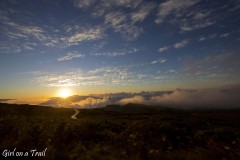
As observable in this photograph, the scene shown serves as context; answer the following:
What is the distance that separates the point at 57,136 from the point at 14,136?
425cm

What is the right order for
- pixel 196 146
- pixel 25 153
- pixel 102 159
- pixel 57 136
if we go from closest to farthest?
pixel 102 159
pixel 25 153
pixel 196 146
pixel 57 136

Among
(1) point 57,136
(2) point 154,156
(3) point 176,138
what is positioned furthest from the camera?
(1) point 57,136

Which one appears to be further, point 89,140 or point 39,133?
point 39,133

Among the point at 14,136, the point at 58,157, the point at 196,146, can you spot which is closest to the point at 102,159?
the point at 58,157

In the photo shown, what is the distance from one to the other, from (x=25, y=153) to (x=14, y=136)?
21.2ft

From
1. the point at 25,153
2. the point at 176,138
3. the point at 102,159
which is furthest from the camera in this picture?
the point at 176,138

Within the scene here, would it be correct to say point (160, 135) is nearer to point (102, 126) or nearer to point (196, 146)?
point (196, 146)

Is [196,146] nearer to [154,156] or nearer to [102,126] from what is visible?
[154,156]

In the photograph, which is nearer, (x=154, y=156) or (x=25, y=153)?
(x=154, y=156)

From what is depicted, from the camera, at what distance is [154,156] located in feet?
44.8

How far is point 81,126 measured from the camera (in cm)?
2159

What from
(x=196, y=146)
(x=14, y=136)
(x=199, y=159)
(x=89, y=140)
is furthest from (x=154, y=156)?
(x=14, y=136)

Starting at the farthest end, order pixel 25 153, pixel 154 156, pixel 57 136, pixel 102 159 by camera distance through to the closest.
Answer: pixel 57 136 → pixel 25 153 → pixel 154 156 → pixel 102 159

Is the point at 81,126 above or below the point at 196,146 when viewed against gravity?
above
